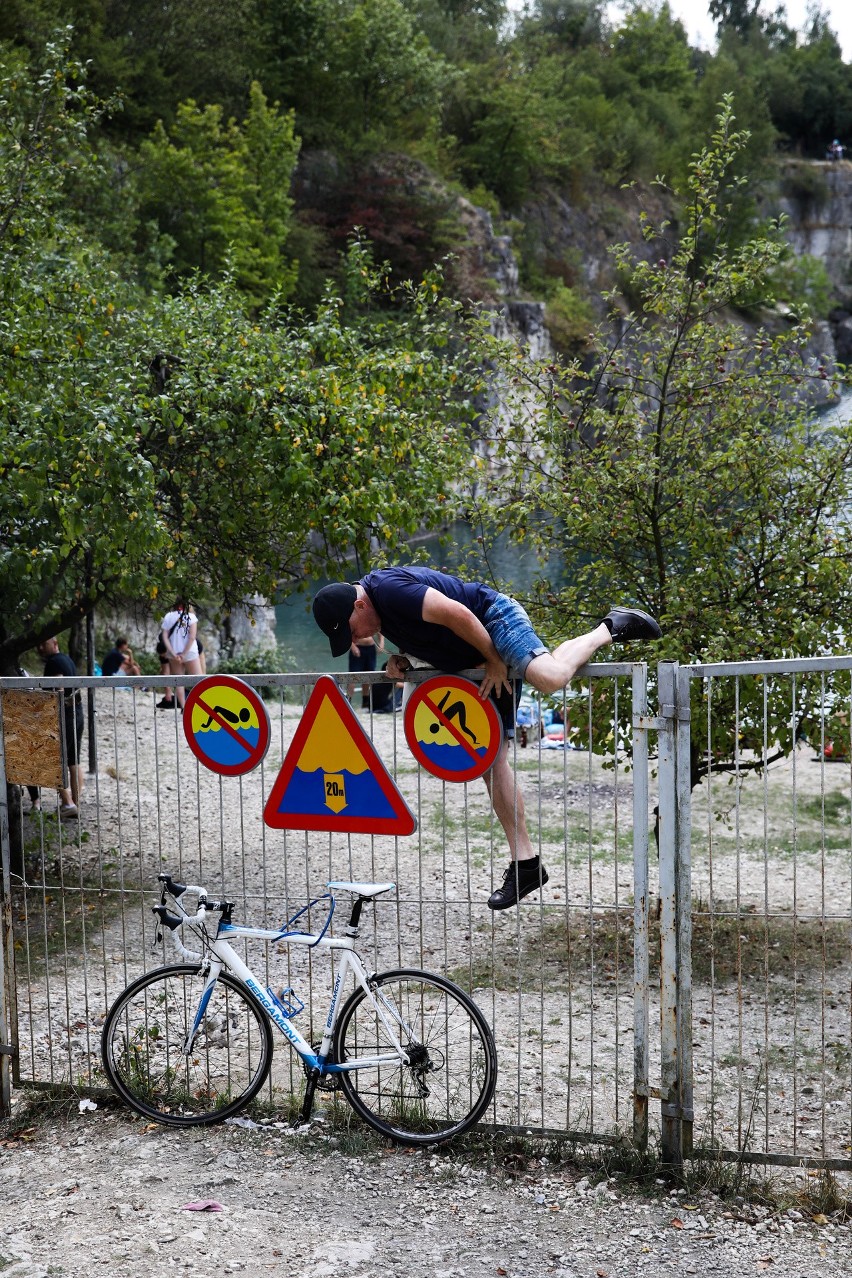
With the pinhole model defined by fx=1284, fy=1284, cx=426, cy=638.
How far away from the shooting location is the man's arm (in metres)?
4.77

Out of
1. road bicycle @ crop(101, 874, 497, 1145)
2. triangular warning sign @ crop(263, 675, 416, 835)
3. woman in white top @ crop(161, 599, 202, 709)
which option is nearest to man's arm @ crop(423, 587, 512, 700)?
triangular warning sign @ crop(263, 675, 416, 835)

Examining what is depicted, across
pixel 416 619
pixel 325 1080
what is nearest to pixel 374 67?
pixel 416 619

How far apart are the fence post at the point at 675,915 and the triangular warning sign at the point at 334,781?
99 cm

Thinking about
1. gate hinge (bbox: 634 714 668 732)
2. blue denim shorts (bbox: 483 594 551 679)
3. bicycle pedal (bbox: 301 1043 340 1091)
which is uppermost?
blue denim shorts (bbox: 483 594 551 679)

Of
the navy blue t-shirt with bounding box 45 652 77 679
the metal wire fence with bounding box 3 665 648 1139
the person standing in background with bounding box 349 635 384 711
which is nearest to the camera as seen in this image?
the person standing in background with bounding box 349 635 384 711

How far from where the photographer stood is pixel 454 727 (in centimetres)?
479

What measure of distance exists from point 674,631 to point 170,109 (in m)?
41.0

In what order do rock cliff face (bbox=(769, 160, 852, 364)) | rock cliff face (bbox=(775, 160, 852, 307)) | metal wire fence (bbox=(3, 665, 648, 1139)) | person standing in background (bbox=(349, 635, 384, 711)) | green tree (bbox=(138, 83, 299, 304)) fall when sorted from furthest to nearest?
rock cliff face (bbox=(775, 160, 852, 307)), rock cliff face (bbox=(769, 160, 852, 364)), green tree (bbox=(138, 83, 299, 304)), metal wire fence (bbox=(3, 665, 648, 1139)), person standing in background (bbox=(349, 635, 384, 711))

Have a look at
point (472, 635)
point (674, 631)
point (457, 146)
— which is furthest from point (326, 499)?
point (457, 146)

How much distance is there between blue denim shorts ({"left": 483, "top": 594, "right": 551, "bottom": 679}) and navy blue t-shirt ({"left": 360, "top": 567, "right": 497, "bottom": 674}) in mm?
85

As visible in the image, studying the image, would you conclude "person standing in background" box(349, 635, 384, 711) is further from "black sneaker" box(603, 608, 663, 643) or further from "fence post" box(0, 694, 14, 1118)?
"fence post" box(0, 694, 14, 1118)

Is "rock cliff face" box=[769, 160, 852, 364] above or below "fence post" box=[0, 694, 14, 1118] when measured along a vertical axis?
above

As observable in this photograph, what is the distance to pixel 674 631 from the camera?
7961 mm

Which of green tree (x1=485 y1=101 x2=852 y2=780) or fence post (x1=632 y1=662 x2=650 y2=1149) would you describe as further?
green tree (x1=485 y1=101 x2=852 y2=780)
